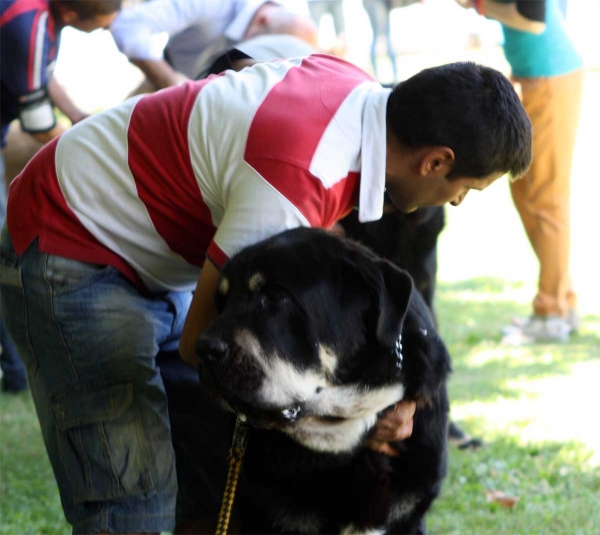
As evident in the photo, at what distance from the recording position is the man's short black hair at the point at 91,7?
390 centimetres

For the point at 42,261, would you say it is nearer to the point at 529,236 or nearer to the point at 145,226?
the point at 145,226

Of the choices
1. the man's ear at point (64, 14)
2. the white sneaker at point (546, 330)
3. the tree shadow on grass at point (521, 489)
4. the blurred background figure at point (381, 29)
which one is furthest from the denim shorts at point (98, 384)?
the blurred background figure at point (381, 29)

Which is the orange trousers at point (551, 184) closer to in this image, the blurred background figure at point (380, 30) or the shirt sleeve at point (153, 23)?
the shirt sleeve at point (153, 23)

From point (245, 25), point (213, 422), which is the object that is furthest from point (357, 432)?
point (245, 25)

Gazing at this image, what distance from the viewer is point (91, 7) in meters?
3.94

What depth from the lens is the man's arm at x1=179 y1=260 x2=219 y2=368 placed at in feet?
6.34

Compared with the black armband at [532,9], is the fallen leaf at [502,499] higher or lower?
lower

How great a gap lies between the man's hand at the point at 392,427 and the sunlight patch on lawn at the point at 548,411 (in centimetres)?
157

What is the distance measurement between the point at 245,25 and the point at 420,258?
1.37 metres

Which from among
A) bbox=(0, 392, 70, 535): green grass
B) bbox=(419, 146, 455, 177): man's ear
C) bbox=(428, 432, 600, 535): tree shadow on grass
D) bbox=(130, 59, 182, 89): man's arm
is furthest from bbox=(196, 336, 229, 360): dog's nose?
bbox=(130, 59, 182, 89): man's arm

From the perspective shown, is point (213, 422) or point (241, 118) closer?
point (241, 118)

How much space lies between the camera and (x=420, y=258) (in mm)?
3467

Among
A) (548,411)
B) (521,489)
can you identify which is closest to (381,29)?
(548,411)

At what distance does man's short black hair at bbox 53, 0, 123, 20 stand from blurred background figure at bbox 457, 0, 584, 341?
223cm
